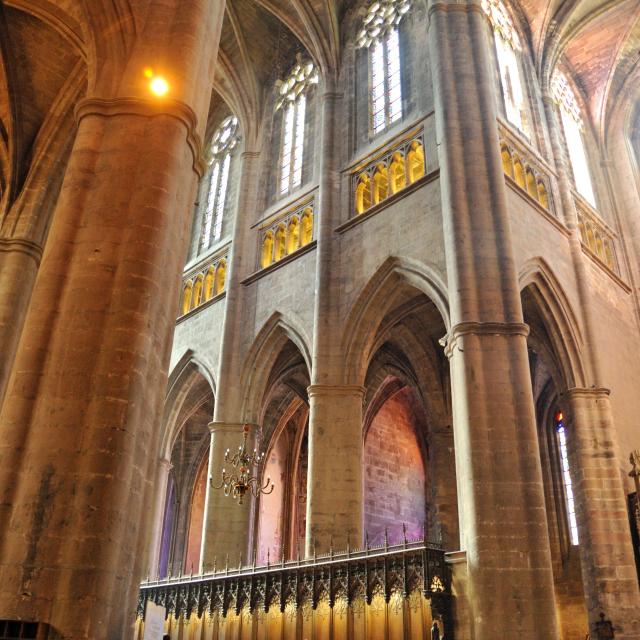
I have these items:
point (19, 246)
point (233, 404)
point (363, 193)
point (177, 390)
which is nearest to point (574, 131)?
point (363, 193)

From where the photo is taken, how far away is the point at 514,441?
35.3ft

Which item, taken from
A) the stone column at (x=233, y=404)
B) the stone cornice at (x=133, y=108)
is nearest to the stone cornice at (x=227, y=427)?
the stone column at (x=233, y=404)

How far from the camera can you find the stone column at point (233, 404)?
15.1 meters

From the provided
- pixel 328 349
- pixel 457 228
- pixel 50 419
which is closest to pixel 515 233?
pixel 457 228

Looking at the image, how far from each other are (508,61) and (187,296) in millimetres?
11115

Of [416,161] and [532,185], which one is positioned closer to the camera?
[416,161]

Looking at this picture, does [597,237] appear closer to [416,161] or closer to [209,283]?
[416,161]

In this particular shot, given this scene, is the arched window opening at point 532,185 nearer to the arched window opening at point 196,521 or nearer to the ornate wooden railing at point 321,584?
the ornate wooden railing at point 321,584

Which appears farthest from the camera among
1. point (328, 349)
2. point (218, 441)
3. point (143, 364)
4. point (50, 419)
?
point (218, 441)

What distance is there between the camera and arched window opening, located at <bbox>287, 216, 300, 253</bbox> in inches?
699

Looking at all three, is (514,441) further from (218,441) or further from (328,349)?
(218,441)

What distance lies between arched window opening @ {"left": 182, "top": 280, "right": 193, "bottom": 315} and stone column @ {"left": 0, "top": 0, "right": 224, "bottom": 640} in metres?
11.8

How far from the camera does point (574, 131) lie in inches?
809

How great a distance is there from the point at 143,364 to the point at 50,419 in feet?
3.53
